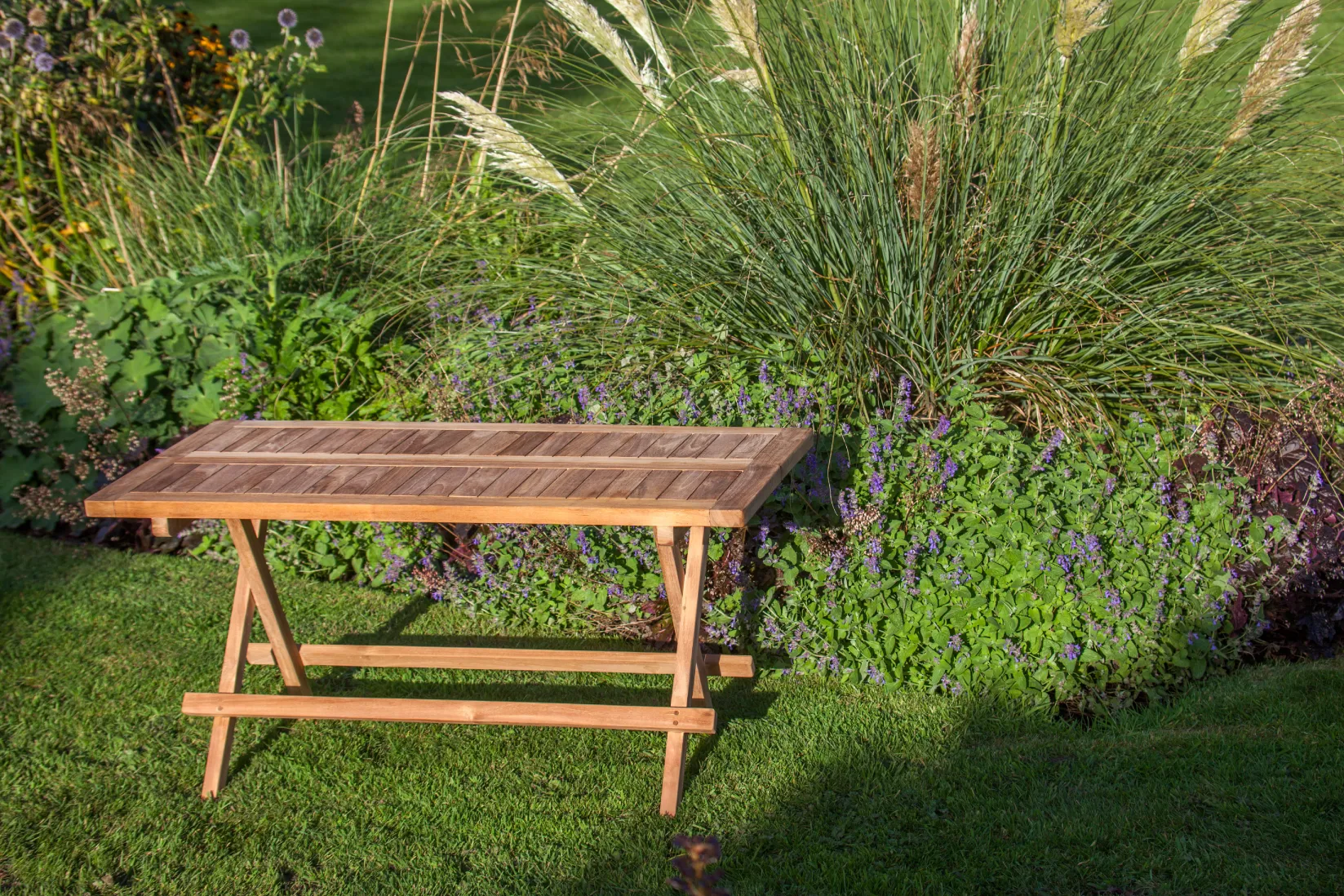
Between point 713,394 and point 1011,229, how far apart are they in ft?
3.47

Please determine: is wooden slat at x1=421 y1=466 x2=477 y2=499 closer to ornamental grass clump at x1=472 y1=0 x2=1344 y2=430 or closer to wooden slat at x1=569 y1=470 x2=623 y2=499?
wooden slat at x1=569 y1=470 x2=623 y2=499

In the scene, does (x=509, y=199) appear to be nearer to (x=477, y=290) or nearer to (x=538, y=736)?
(x=477, y=290)

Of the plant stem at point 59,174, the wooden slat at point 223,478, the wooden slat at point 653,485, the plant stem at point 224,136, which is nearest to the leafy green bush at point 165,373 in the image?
the plant stem at point 224,136

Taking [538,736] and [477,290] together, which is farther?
[477,290]

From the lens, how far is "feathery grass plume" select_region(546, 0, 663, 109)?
4.38 meters

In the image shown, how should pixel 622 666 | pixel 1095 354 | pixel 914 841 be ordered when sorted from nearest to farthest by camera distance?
pixel 914 841 → pixel 622 666 → pixel 1095 354

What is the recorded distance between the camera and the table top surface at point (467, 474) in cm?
282

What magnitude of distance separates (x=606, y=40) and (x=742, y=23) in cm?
69

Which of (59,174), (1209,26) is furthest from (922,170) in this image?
(59,174)

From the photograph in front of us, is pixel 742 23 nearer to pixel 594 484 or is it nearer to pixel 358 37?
pixel 594 484

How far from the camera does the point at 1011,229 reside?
388 centimetres

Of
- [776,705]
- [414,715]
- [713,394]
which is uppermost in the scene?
[713,394]

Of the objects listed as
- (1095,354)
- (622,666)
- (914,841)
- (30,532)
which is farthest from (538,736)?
(30,532)

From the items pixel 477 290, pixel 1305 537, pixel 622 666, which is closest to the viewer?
pixel 622 666
